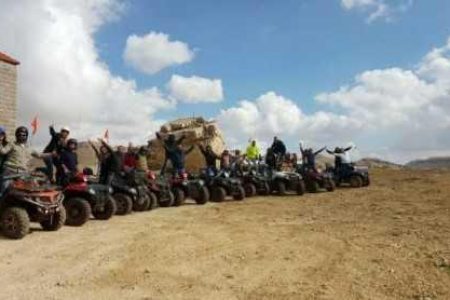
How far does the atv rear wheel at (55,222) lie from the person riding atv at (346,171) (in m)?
13.0

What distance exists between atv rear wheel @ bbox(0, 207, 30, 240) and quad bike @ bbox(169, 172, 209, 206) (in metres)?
6.91

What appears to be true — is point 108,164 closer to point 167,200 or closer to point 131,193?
point 131,193

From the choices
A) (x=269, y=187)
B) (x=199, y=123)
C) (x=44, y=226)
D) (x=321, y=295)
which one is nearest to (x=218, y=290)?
(x=321, y=295)

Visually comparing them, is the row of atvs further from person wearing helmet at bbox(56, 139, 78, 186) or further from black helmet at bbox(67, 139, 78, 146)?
black helmet at bbox(67, 139, 78, 146)

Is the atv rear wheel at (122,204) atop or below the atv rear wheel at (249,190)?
below

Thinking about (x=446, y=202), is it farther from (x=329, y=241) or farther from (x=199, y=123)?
(x=199, y=123)

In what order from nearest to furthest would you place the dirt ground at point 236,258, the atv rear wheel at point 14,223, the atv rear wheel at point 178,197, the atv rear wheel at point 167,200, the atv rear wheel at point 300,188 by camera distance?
the dirt ground at point 236,258 → the atv rear wheel at point 14,223 → the atv rear wheel at point 167,200 → the atv rear wheel at point 178,197 → the atv rear wheel at point 300,188

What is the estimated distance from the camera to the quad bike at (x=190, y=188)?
1602 cm

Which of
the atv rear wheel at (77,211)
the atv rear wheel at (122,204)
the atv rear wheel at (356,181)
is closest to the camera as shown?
the atv rear wheel at (77,211)

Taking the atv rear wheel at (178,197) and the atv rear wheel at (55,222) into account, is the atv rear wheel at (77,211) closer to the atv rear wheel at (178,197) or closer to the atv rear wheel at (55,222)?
the atv rear wheel at (55,222)

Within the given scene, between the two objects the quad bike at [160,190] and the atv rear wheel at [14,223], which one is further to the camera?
the quad bike at [160,190]

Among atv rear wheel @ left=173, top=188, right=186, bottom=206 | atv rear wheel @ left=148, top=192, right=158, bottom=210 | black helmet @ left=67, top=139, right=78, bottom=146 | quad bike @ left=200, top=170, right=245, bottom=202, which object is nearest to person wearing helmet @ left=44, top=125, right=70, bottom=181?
black helmet @ left=67, top=139, right=78, bottom=146

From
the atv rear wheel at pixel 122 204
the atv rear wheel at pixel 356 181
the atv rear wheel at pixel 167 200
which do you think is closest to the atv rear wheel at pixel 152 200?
the atv rear wheel at pixel 167 200

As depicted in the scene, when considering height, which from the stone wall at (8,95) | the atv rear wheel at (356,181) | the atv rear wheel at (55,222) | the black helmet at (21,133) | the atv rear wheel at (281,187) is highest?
the stone wall at (8,95)
